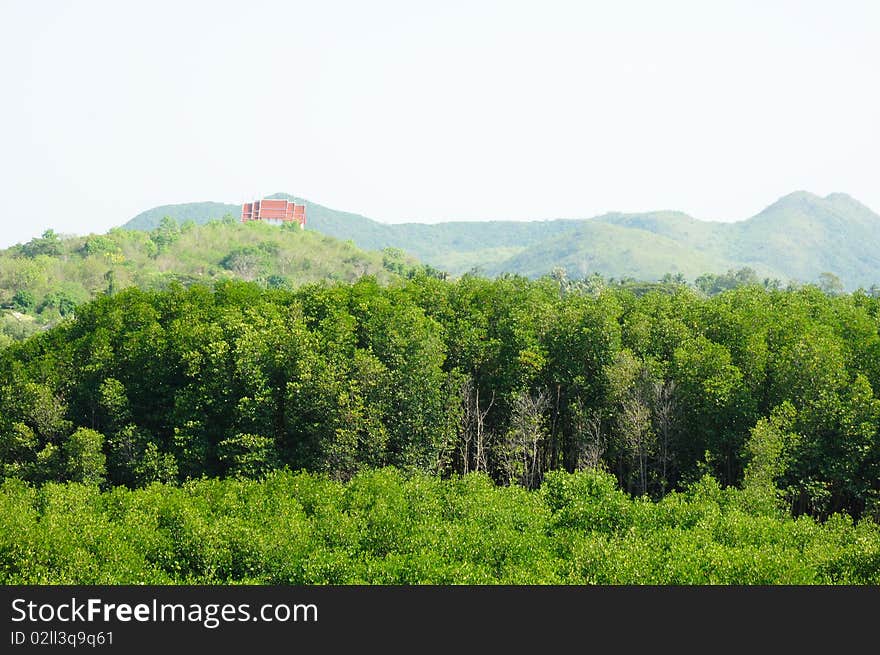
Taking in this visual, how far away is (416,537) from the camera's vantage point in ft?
104

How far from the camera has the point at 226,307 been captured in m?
57.5

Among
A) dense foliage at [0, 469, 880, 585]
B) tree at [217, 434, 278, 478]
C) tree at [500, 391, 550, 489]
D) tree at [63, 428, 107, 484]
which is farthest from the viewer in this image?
tree at [500, 391, 550, 489]

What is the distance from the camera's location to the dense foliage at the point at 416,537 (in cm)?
2786

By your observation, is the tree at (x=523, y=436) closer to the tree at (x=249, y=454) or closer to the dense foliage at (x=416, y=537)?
the dense foliage at (x=416, y=537)

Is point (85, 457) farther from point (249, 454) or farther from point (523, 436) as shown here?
point (523, 436)

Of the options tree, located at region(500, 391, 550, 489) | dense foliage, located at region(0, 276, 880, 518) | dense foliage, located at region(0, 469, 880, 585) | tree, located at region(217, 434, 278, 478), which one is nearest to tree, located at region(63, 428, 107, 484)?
dense foliage, located at region(0, 276, 880, 518)

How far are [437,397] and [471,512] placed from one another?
13653mm

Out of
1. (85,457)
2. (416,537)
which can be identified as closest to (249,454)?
(85,457)

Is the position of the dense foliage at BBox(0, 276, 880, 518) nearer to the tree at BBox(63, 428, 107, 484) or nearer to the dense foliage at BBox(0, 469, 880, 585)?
the tree at BBox(63, 428, 107, 484)

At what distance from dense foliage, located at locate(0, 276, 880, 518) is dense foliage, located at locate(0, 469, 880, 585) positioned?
648 centimetres

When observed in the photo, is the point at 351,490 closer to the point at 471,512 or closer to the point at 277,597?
the point at 471,512

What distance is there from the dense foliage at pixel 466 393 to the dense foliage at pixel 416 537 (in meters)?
6.48

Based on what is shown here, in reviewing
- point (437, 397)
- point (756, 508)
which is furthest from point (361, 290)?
point (756, 508)

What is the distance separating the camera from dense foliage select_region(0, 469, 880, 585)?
2786 centimetres
